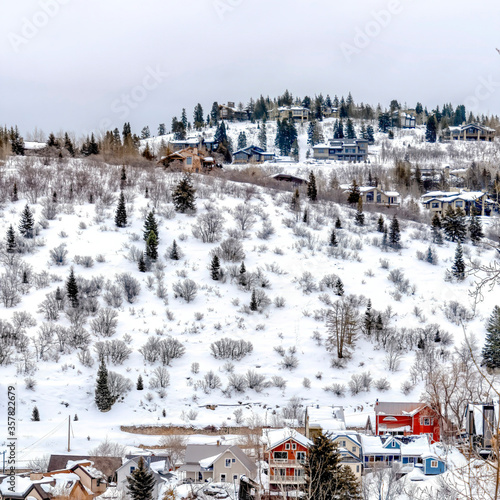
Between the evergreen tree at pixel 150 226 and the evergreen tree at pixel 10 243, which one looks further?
the evergreen tree at pixel 150 226

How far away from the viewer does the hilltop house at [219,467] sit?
23547 millimetres

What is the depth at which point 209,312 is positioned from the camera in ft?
125

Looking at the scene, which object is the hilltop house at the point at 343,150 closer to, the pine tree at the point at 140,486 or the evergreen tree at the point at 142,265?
the evergreen tree at the point at 142,265

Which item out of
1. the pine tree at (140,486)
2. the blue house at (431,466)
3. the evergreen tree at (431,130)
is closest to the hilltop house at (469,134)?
the evergreen tree at (431,130)

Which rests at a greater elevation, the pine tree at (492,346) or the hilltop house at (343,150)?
the hilltop house at (343,150)

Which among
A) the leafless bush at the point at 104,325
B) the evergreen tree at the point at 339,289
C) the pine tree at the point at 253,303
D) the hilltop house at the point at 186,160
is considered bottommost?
the leafless bush at the point at 104,325

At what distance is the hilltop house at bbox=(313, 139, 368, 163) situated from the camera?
9212 cm

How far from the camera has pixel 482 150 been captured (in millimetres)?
93812

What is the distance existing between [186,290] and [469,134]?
83393 mm

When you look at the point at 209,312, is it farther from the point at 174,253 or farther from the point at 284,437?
the point at 284,437

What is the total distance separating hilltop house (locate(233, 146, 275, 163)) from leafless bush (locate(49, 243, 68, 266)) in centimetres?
4720

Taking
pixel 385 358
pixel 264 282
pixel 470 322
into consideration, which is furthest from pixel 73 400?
pixel 470 322

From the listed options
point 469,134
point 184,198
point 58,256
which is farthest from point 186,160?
point 469,134

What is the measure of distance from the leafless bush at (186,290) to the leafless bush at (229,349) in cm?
539
